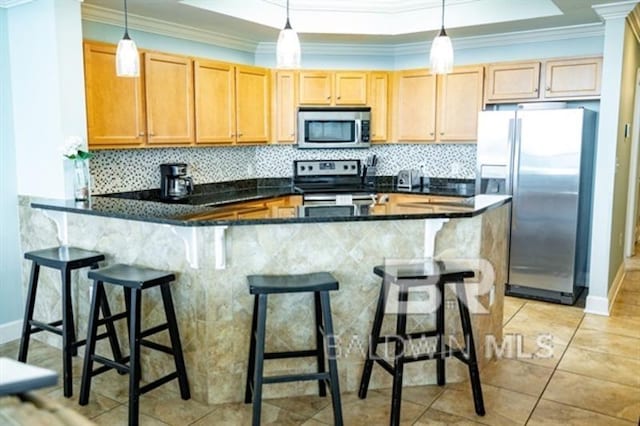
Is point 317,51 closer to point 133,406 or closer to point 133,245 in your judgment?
point 133,245

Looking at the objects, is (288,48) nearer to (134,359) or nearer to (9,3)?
(134,359)

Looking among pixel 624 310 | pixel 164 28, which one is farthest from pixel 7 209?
pixel 624 310

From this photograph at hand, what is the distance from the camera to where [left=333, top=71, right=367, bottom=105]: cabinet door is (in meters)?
5.49

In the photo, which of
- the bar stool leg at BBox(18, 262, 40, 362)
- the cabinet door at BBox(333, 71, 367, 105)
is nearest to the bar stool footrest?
the bar stool leg at BBox(18, 262, 40, 362)

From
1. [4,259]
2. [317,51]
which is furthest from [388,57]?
[4,259]

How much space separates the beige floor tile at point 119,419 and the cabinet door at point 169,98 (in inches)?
88.3

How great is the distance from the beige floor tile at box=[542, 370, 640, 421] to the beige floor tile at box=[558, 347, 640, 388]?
3.2 inches

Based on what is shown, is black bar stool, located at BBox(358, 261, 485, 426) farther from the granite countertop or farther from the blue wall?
the blue wall

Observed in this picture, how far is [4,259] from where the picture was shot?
3805mm

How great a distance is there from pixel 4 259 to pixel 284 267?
2.20 meters

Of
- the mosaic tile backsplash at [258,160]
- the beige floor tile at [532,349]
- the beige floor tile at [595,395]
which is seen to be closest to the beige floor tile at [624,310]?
the beige floor tile at [532,349]

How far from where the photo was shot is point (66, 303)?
120 inches

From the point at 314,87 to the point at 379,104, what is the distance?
698 millimetres

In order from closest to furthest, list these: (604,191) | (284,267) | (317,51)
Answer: (284,267), (604,191), (317,51)
